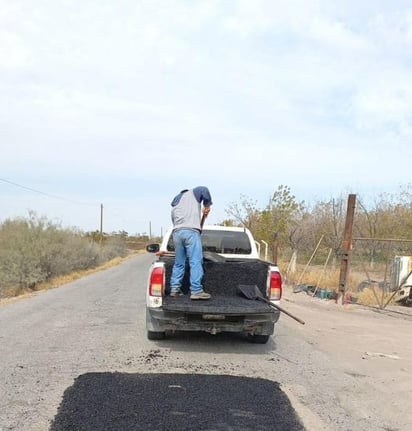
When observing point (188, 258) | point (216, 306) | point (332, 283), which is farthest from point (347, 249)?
point (216, 306)

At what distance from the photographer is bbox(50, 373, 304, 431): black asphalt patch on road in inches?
169

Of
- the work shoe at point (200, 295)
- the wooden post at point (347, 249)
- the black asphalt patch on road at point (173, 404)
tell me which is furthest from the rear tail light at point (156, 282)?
the wooden post at point (347, 249)

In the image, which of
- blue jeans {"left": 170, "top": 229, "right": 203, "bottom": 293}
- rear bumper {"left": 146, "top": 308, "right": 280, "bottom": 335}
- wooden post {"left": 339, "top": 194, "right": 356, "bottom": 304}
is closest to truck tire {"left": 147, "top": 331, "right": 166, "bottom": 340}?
rear bumper {"left": 146, "top": 308, "right": 280, "bottom": 335}

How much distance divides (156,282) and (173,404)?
249 cm

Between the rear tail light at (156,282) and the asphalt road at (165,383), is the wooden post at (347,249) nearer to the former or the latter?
the asphalt road at (165,383)

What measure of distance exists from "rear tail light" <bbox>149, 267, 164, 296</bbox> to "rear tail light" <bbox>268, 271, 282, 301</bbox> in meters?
1.58

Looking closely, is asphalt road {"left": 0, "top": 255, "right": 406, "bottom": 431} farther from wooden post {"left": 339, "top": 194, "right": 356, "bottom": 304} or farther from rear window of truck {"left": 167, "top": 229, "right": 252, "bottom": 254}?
wooden post {"left": 339, "top": 194, "right": 356, "bottom": 304}

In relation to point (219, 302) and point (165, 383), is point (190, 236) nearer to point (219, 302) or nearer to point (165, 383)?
point (219, 302)

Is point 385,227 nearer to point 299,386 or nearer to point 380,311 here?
point 380,311

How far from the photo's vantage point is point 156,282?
707cm

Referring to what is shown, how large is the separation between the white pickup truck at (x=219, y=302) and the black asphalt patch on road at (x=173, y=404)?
1134 millimetres

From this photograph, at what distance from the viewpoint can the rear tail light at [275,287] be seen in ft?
24.2

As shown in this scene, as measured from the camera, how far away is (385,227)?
94.7 ft

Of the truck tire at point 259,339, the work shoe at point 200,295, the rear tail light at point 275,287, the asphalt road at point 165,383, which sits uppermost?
the rear tail light at point 275,287
